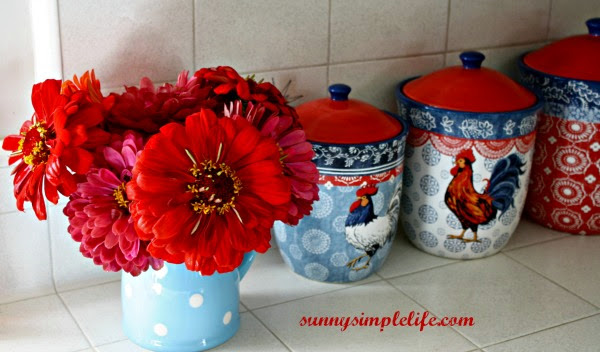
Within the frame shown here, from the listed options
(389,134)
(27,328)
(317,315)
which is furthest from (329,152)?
(27,328)

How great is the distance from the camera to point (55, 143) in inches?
35.1

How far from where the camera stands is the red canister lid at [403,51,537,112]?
1276 mm

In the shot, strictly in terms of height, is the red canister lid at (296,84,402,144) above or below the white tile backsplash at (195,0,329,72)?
below

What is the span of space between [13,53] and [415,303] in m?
0.67

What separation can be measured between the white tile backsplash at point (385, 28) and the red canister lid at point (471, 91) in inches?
3.4

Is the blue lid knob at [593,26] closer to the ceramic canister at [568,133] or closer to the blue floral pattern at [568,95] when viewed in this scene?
the ceramic canister at [568,133]

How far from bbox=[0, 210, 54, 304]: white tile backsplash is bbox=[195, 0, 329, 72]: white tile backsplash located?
0.34m

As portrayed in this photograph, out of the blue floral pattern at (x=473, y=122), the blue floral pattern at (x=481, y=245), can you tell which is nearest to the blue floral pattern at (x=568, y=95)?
the blue floral pattern at (x=473, y=122)

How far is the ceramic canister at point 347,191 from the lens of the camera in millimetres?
1192

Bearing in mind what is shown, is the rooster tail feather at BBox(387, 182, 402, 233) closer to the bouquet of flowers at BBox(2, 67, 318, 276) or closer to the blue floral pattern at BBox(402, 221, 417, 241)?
the blue floral pattern at BBox(402, 221, 417, 241)

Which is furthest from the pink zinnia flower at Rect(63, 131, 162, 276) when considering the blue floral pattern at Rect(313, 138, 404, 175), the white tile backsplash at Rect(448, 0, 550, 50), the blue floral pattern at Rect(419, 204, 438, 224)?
the white tile backsplash at Rect(448, 0, 550, 50)

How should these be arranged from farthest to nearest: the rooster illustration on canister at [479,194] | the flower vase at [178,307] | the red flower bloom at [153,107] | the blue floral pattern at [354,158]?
the rooster illustration on canister at [479,194]
the blue floral pattern at [354,158]
the flower vase at [178,307]
the red flower bloom at [153,107]

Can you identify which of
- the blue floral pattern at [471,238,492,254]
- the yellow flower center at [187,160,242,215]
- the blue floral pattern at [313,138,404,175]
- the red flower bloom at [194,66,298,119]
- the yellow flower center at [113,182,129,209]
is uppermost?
the red flower bloom at [194,66,298,119]

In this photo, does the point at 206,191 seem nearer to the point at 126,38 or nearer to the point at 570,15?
the point at 126,38
